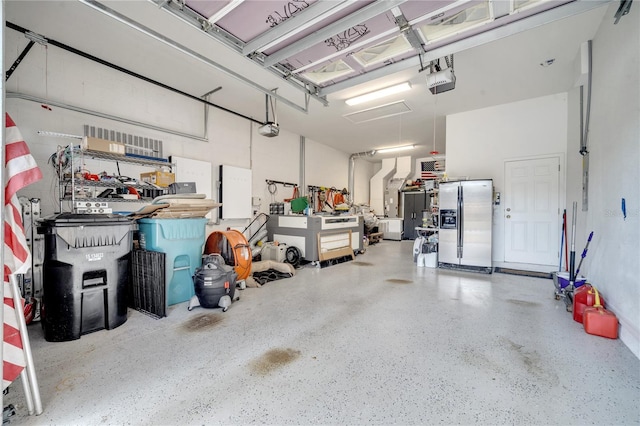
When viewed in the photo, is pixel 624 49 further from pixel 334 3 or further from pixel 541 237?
pixel 541 237

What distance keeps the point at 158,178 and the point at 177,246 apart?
135 cm

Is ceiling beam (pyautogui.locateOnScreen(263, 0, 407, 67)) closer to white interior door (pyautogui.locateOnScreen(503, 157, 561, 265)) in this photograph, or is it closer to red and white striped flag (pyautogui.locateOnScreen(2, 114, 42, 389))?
red and white striped flag (pyautogui.locateOnScreen(2, 114, 42, 389))

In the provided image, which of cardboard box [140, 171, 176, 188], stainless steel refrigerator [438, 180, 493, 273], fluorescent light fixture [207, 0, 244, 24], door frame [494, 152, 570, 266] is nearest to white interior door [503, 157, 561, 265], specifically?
door frame [494, 152, 570, 266]

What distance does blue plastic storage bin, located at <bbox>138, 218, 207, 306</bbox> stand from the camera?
121 inches

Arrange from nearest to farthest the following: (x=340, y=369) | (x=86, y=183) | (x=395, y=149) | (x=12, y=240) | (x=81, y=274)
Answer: (x=12, y=240)
(x=340, y=369)
(x=81, y=274)
(x=86, y=183)
(x=395, y=149)

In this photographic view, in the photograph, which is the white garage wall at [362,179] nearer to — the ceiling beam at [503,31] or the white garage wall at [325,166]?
the white garage wall at [325,166]

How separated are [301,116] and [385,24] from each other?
3562 millimetres

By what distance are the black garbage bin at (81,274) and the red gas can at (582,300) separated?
15.6ft

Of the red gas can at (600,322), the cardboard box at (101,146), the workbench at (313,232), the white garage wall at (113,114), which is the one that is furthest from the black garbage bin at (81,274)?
the red gas can at (600,322)

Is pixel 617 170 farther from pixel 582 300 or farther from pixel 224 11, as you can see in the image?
pixel 224 11

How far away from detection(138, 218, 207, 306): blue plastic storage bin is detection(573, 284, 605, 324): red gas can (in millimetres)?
4378

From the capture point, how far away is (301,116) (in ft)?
20.3

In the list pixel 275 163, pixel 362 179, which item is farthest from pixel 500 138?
pixel 362 179

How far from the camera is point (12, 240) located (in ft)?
5.20
